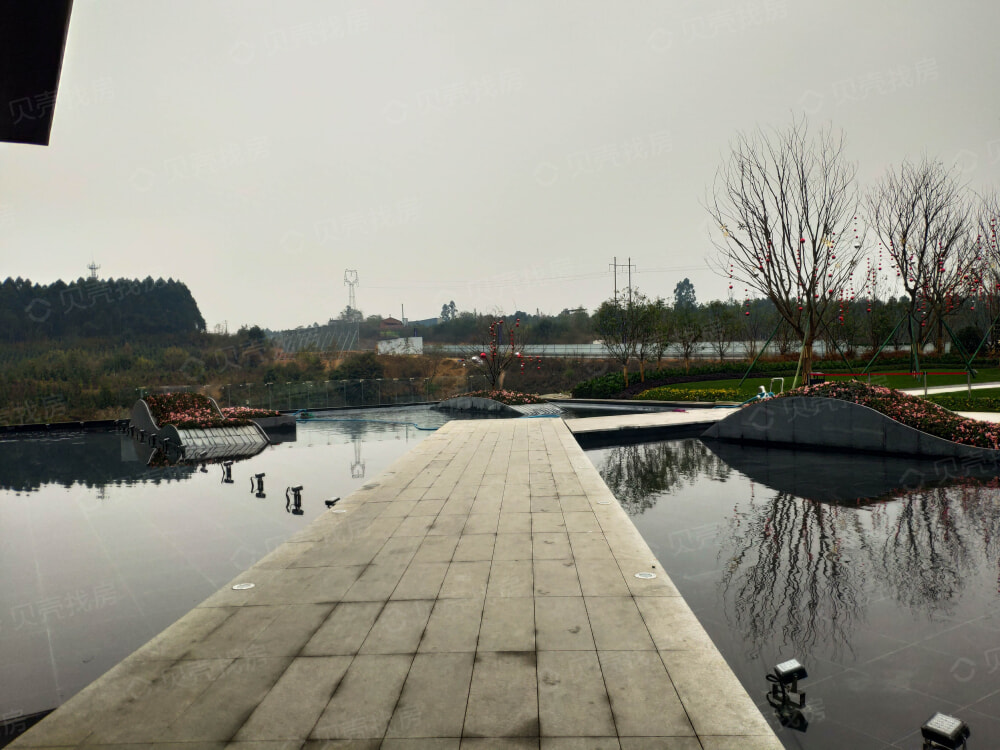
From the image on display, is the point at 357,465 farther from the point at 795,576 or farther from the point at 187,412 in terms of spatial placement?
the point at 795,576

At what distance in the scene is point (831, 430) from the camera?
1330 centimetres

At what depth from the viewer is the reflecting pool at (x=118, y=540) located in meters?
4.80

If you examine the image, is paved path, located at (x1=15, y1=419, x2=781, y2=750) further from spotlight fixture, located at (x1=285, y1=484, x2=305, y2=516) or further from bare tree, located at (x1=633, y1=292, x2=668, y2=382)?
bare tree, located at (x1=633, y1=292, x2=668, y2=382)

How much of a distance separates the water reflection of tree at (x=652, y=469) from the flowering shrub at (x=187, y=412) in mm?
11887

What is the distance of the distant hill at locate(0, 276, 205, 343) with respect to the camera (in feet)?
166

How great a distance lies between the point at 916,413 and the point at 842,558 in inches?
307

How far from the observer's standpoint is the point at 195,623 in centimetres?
439

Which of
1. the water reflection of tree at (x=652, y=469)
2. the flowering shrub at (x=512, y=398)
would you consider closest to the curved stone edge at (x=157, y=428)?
the flowering shrub at (x=512, y=398)

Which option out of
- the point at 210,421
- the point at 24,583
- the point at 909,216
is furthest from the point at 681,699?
the point at 909,216

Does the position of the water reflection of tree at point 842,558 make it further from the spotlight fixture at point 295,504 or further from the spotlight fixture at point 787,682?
the spotlight fixture at point 295,504

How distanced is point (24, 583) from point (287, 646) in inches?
179

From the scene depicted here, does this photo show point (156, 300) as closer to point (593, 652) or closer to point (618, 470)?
point (618, 470)

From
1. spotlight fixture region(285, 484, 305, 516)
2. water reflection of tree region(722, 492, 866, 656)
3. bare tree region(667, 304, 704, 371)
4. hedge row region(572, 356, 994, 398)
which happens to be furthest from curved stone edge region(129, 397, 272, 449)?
bare tree region(667, 304, 704, 371)

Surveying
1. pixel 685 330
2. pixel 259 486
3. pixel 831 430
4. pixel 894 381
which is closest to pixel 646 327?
pixel 894 381
